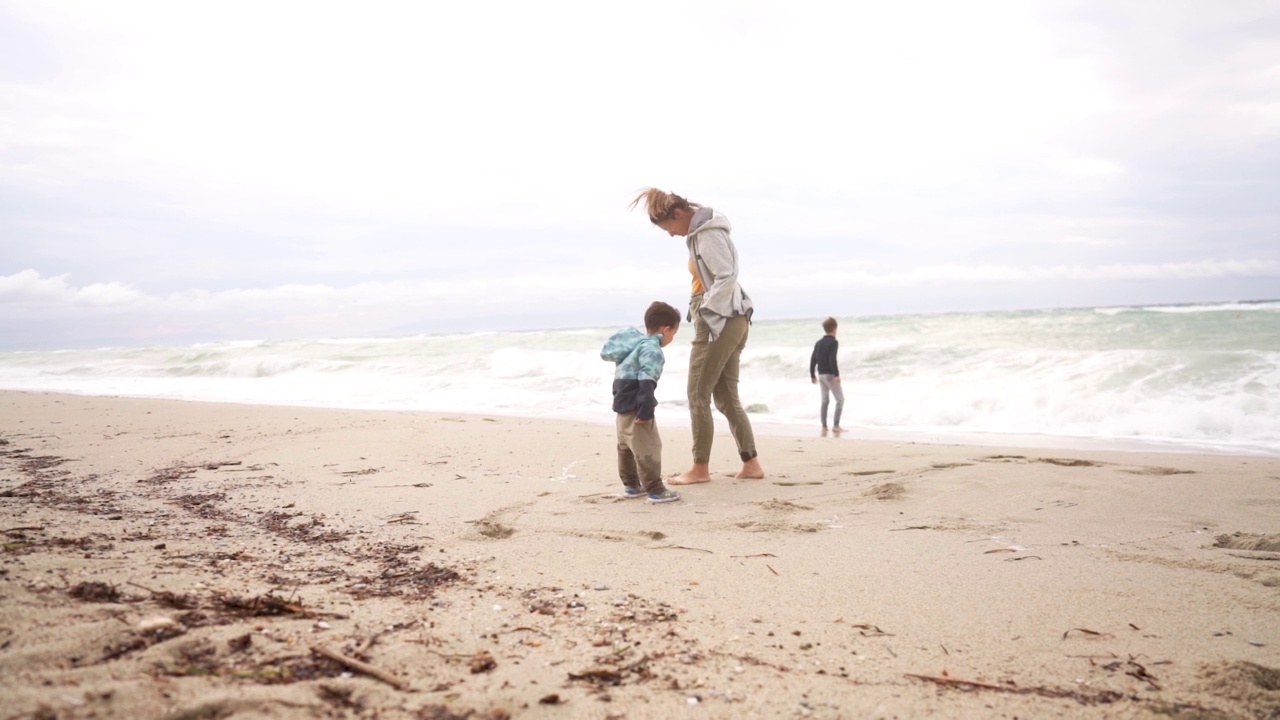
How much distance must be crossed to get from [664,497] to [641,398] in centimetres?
62

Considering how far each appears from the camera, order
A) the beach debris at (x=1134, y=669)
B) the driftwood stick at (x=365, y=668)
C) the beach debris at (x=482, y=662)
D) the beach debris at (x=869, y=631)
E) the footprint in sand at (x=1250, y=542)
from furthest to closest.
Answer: the footprint in sand at (x=1250, y=542) < the beach debris at (x=869, y=631) < the beach debris at (x=1134, y=669) < the beach debris at (x=482, y=662) < the driftwood stick at (x=365, y=668)

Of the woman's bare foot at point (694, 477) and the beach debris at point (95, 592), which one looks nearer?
the beach debris at point (95, 592)

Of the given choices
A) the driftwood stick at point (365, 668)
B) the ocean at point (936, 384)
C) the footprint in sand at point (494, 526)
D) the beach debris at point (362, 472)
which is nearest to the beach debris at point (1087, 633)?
the driftwood stick at point (365, 668)

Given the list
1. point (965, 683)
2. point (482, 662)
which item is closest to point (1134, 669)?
point (965, 683)

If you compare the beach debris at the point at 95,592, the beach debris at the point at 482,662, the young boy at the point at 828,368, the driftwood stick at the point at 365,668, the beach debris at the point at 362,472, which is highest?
the young boy at the point at 828,368

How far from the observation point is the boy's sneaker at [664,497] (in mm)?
4352

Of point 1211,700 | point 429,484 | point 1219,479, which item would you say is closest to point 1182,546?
point 1211,700

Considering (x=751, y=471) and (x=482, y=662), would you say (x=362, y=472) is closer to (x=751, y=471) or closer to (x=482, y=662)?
(x=751, y=471)

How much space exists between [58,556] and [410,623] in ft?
4.32

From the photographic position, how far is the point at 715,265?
188 inches

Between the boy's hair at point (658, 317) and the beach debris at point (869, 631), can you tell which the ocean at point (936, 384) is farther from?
the beach debris at point (869, 631)

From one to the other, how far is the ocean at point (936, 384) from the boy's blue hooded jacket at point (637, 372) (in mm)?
5110

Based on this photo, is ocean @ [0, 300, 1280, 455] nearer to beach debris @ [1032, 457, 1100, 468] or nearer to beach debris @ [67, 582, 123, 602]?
beach debris @ [1032, 457, 1100, 468]

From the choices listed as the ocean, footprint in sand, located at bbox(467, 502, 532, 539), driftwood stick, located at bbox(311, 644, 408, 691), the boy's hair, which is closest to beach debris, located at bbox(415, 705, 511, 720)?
driftwood stick, located at bbox(311, 644, 408, 691)
